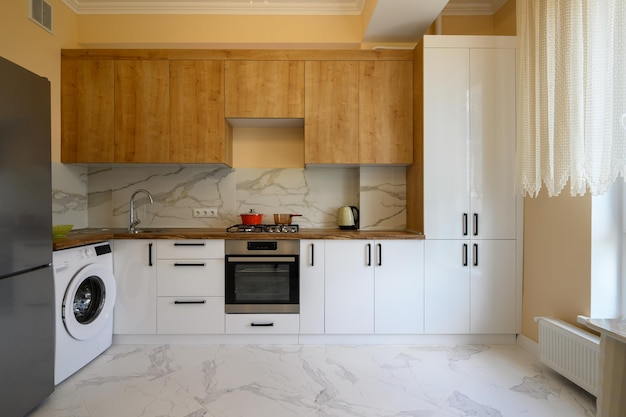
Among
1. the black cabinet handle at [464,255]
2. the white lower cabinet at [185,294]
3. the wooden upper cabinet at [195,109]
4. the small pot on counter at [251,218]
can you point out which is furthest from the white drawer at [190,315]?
the black cabinet handle at [464,255]

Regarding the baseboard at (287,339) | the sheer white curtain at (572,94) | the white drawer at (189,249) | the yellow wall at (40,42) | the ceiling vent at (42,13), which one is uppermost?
the ceiling vent at (42,13)

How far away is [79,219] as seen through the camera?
3.18 meters

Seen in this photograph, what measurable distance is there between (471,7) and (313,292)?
291cm

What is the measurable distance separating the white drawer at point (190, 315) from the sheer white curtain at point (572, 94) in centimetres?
243

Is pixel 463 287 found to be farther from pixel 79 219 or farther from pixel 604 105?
pixel 79 219

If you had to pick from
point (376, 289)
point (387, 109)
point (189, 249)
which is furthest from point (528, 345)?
point (189, 249)

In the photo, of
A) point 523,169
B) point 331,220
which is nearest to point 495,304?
point 523,169

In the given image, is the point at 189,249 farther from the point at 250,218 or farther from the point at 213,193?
the point at 213,193

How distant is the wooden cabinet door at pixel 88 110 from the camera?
2910 millimetres

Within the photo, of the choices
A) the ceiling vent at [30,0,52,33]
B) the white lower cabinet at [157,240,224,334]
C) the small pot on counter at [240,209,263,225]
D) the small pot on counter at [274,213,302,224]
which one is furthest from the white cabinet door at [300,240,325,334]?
the ceiling vent at [30,0,52,33]

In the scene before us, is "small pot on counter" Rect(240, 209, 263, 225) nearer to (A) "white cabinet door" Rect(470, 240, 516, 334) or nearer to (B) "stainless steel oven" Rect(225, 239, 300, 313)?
(B) "stainless steel oven" Rect(225, 239, 300, 313)

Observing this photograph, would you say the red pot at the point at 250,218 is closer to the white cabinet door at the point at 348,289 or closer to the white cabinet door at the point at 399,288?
the white cabinet door at the point at 348,289

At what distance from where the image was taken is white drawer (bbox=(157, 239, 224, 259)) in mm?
2740

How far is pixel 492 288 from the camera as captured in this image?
2756mm
